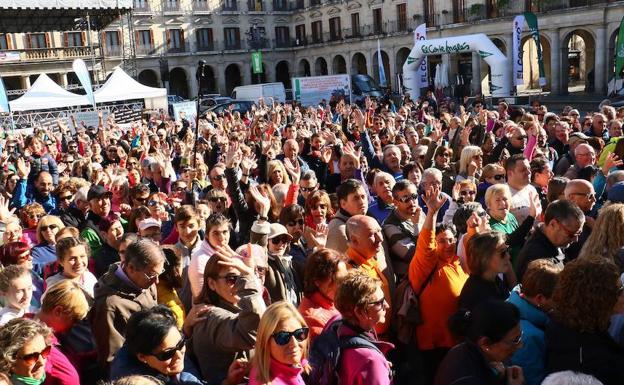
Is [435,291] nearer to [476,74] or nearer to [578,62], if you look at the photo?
[476,74]

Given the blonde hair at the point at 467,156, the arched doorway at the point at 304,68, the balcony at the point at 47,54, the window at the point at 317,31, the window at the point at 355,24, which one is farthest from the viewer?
the arched doorway at the point at 304,68

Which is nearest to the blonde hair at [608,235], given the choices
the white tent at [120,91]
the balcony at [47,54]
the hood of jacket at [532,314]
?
the hood of jacket at [532,314]

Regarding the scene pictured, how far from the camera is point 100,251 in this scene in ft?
16.9

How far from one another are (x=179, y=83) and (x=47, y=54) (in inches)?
463

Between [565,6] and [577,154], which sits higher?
[565,6]

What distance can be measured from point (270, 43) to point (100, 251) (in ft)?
146

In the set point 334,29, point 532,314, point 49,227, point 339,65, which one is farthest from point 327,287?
point 339,65

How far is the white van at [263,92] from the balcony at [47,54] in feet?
35.8

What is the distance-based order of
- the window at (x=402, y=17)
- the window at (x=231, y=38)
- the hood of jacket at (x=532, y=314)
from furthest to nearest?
the window at (x=231, y=38) < the window at (x=402, y=17) < the hood of jacket at (x=532, y=314)

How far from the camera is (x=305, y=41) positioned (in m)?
47.1

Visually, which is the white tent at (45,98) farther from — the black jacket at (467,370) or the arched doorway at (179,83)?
the arched doorway at (179,83)

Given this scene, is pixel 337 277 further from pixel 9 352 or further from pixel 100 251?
pixel 100 251

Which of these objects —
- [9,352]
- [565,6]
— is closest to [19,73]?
[565,6]

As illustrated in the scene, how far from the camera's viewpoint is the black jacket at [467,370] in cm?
259
